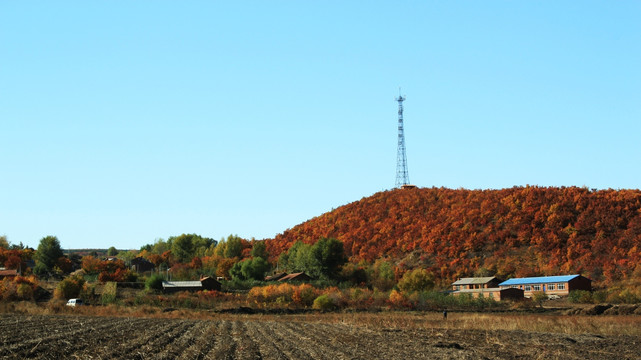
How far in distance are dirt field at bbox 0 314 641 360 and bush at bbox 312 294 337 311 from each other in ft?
137

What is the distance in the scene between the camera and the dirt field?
29.5m

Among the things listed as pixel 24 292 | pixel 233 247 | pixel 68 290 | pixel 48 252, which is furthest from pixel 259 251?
pixel 24 292

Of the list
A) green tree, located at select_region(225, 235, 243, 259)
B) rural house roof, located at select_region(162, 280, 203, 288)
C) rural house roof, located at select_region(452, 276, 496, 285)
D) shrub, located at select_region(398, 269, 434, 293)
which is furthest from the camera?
green tree, located at select_region(225, 235, 243, 259)

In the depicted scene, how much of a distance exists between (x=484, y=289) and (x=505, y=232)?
92.5 feet

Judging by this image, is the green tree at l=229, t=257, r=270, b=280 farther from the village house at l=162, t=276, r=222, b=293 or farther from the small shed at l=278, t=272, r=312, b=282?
the village house at l=162, t=276, r=222, b=293

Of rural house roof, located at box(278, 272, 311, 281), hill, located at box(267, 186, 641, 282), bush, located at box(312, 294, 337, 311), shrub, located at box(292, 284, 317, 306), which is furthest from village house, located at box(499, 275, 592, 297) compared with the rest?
rural house roof, located at box(278, 272, 311, 281)

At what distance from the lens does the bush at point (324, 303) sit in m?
86.4

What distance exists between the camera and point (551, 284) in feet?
334

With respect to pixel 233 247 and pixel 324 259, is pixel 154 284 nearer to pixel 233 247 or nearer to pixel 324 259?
pixel 324 259

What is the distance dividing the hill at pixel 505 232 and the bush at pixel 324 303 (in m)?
40.2

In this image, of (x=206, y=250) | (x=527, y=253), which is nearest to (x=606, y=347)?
(x=527, y=253)

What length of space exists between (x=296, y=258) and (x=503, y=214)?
137 ft

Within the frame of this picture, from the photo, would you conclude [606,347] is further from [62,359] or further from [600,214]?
[600,214]

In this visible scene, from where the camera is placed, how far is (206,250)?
636 feet
